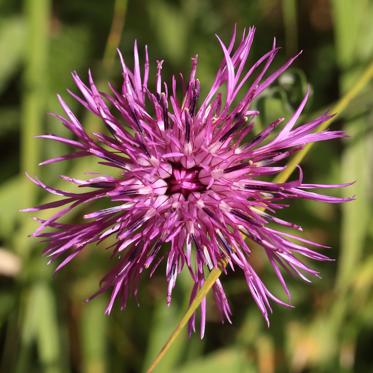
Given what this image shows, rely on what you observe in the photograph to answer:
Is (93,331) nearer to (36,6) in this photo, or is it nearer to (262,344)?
(262,344)

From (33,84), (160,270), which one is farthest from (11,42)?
(160,270)

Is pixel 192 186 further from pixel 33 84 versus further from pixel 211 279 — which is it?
pixel 33 84

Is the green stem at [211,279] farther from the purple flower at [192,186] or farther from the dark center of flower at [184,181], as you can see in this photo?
the dark center of flower at [184,181]

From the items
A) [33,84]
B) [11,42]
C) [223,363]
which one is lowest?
[223,363]

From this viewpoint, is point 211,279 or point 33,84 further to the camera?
point 33,84

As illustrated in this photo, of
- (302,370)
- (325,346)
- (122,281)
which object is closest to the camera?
(122,281)

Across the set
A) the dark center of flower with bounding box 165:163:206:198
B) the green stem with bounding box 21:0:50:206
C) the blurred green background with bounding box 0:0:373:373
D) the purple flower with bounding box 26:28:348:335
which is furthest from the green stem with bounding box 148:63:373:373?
the green stem with bounding box 21:0:50:206

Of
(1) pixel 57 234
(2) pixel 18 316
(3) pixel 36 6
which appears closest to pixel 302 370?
(2) pixel 18 316
